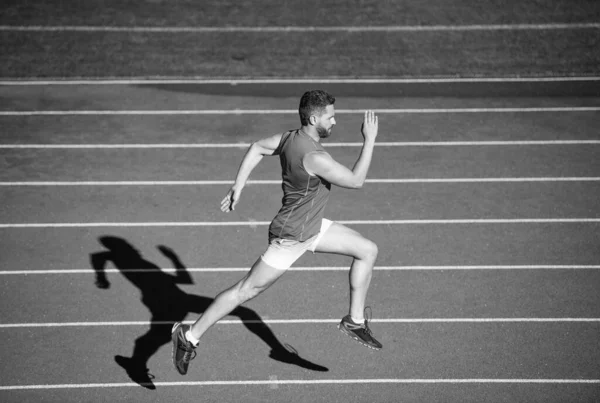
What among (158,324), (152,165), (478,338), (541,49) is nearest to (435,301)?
(478,338)

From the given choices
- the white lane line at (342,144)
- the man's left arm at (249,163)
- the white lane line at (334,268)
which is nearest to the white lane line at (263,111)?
the white lane line at (342,144)

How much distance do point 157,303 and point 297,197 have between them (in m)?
2.94

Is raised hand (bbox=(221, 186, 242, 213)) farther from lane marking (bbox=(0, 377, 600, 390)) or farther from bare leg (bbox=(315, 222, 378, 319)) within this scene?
lane marking (bbox=(0, 377, 600, 390))

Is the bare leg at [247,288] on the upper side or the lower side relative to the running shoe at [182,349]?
upper

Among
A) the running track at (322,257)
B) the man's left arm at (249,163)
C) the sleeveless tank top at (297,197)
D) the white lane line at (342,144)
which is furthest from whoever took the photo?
the white lane line at (342,144)

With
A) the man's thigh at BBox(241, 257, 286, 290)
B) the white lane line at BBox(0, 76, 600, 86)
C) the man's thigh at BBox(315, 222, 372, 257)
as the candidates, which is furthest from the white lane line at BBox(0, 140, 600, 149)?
the man's thigh at BBox(241, 257, 286, 290)

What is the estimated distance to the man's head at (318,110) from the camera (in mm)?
4816

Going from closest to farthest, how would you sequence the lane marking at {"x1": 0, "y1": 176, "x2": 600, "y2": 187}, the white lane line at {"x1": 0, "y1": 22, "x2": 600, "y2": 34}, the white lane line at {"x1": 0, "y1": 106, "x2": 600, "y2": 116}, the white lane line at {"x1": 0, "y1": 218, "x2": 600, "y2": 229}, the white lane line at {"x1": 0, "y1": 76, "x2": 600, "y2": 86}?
Result: the white lane line at {"x1": 0, "y1": 218, "x2": 600, "y2": 229}, the lane marking at {"x1": 0, "y1": 176, "x2": 600, "y2": 187}, the white lane line at {"x1": 0, "y1": 106, "x2": 600, "y2": 116}, the white lane line at {"x1": 0, "y1": 76, "x2": 600, "y2": 86}, the white lane line at {"x1": 0, "y1": 22, "x2": 600, "y2": 34}

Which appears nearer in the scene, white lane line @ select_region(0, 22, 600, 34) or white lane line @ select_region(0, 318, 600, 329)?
white lane line @ select_region(0, 318, 600, 329)

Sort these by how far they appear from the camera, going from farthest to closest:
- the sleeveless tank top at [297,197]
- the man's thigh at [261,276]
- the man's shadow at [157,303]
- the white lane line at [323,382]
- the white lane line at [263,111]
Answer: the white lane line at [263,111]
the man's shadow at [157,303]
the white lane line at [323,382]
the man's thigh at [261,276]
the sleeveless tank top at [297,197]

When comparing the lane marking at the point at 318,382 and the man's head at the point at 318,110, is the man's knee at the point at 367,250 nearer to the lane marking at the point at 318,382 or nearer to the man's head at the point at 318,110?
the man's head at the point at 318,110

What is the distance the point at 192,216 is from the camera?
8.77m

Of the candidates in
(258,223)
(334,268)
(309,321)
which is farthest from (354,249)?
(258,223)

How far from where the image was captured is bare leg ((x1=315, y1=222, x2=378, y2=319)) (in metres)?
5.13
